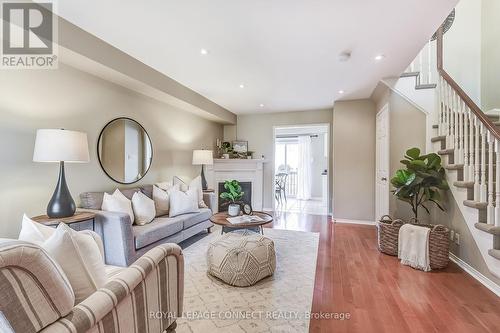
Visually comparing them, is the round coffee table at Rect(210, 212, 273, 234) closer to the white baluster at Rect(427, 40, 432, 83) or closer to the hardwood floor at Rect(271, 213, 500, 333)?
the hardwood floor at Rect(271, 213, 500, 333)

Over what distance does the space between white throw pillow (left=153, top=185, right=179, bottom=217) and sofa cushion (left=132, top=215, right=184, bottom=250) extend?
0.19m

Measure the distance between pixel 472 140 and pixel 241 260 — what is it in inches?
111

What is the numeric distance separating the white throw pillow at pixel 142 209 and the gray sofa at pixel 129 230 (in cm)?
8

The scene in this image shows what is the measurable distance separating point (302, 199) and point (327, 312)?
20.0ft

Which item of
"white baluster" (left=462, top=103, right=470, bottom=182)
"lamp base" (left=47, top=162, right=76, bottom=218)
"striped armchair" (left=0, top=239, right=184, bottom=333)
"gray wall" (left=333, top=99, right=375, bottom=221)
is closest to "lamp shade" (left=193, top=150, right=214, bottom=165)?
"lamp base" (left=47, top=162, right=76, bottom=218)

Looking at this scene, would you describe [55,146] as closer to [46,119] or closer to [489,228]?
[46,119]

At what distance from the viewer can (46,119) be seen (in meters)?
2.45

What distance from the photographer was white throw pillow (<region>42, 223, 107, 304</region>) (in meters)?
0.90

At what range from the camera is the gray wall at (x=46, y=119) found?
2158 millimetres

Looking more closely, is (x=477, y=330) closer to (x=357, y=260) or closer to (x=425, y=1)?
(x=357, y=260)

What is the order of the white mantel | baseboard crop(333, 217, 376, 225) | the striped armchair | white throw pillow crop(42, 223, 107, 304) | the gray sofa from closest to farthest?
the striped armchair < white throw pillow crop(42, 223, 107, 304) < the gray sofa < baseboard crop(333, 217, 376, 225) < the white mantel

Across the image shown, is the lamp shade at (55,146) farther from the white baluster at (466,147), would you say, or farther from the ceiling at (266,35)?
the white baluster at (466,147)

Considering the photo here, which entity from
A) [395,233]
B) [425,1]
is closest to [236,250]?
[395,233]

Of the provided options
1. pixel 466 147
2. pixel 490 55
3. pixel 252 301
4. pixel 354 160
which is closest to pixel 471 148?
pixel 466 147
